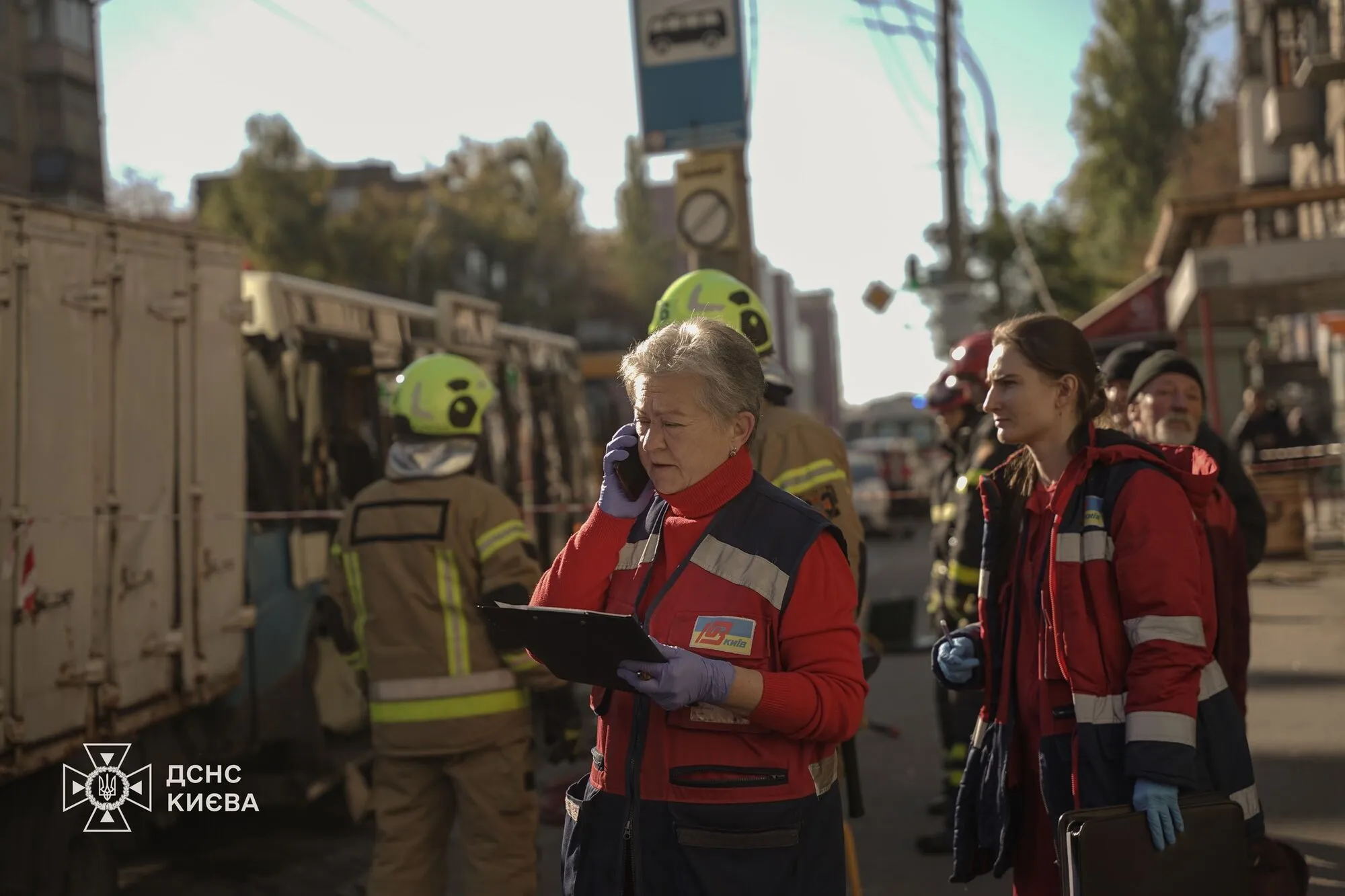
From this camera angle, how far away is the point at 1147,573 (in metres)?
3.14

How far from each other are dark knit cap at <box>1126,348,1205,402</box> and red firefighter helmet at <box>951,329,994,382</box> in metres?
1.33

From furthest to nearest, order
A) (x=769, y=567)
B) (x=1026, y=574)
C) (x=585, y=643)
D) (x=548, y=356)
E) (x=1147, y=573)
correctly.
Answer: (x=548, y=356), (x=1026, y=574), (x=1147, y=573), (x=769, y=567), (x=585, y=643)

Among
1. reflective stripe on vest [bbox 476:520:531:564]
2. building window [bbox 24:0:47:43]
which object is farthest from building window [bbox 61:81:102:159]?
reflective stripe on vest [bbox 476:520:531:564]

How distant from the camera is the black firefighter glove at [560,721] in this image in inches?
198

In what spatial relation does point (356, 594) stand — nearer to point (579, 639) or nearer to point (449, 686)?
point (449, 686)

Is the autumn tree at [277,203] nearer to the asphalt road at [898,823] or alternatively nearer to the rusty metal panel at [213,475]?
the asphalt road at [898,823]

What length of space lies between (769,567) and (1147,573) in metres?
0.96

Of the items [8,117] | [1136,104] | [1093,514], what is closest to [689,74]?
[1093,514]

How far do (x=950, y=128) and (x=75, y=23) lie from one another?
1421 cm

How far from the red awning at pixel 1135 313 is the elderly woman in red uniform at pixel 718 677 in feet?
43.5

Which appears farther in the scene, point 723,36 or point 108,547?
point 723,36

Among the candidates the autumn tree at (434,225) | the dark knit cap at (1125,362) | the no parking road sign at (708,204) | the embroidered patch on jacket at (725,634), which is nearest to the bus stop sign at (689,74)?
the no parking road sign at (708,204)

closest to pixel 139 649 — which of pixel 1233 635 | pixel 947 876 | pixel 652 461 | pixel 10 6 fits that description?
pixel 947 876

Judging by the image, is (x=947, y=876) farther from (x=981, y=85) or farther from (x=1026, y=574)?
(x=981, y=85)
